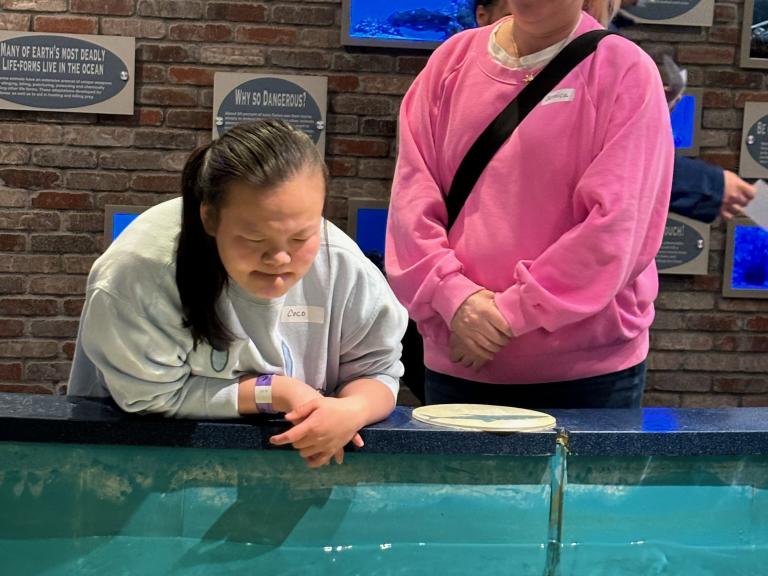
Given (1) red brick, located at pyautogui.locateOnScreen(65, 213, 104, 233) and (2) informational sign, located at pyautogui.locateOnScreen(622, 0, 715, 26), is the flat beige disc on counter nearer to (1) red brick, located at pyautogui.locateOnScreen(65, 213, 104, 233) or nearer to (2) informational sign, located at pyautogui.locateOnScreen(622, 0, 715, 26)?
(1) red brick, located at pyautogui.locateOnScreen(65, 213, 104, 233)

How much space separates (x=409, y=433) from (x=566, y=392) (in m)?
0.42

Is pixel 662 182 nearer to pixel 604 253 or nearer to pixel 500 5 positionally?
pixel 604 253

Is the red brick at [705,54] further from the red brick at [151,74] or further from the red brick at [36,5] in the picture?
the red brick at [36,5]

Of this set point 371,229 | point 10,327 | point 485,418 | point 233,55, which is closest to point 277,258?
point 485,418

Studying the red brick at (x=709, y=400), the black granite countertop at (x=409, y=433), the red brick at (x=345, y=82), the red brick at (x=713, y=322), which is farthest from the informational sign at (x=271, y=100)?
the black granite countertop at (x=409, y=433)

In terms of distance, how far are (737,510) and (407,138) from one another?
901 millimetres

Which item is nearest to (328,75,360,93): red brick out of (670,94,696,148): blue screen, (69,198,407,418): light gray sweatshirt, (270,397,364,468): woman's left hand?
(670,94,696,148): blue screen

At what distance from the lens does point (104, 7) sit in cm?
357

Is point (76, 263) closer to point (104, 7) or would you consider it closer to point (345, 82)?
point (104, 7)

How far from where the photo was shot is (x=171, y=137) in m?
3.63

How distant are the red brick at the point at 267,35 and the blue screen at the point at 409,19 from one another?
233mm

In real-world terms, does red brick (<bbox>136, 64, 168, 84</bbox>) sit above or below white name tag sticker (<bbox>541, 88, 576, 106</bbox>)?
above

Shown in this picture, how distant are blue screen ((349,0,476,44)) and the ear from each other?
2.36 metres

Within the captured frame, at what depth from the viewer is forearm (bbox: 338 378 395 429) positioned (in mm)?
1450
